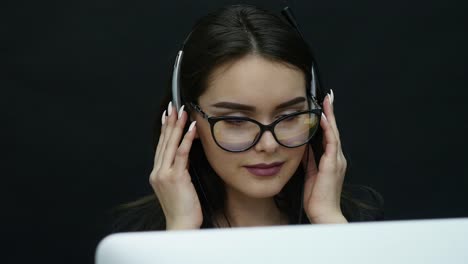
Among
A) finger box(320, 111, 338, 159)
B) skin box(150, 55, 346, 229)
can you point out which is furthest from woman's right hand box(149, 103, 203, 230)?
finger box(320, 111, 338, 159)

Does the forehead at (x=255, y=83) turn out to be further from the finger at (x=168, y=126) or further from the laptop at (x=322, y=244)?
the laptop at (x=322, y=244)

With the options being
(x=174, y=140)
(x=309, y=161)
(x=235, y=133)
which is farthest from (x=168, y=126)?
(x=309, y=161)

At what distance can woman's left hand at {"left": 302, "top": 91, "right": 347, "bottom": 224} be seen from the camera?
1562mm

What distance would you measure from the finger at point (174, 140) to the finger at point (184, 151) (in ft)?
0.05

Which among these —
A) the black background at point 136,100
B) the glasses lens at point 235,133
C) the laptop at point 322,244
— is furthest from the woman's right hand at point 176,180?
the laptop at point 322,244

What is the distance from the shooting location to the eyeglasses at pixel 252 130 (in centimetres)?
136

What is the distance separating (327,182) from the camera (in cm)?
158

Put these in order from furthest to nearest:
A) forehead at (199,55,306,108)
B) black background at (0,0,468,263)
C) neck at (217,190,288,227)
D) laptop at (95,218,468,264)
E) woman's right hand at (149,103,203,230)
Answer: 1. black background at (0,0,468,263)
2. neck at (217,190,288,227)
3. woman's right hand at (149,103,203,230)
4. forehead at (199,55,306,108)
5. laptop at (95,218,468,264)

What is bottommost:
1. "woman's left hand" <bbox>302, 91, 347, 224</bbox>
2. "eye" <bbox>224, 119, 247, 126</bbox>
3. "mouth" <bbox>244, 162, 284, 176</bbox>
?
"woman's left hand" <bbox>302, 91, 347, 224</bbox>

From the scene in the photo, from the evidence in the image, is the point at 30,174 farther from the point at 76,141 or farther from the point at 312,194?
the point at 312,194

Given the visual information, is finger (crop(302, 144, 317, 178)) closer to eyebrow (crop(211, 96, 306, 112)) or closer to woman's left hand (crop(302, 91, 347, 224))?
woman's left hand (crop(302, 91, 347, 224))

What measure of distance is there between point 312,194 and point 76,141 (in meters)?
0.94

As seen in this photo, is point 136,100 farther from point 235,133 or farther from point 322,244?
point 322,244

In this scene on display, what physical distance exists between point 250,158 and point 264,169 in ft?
0.15
